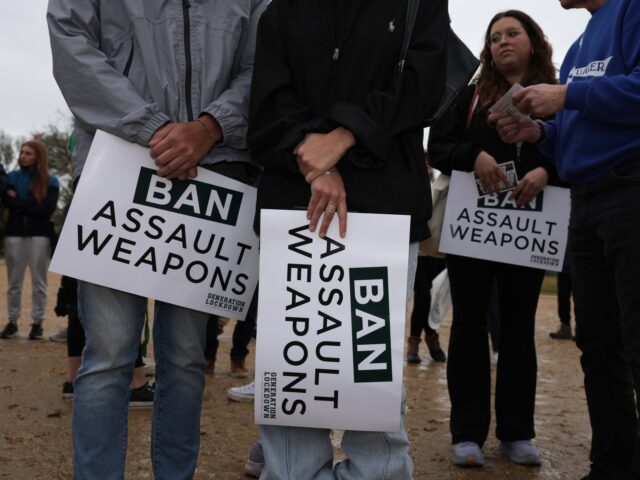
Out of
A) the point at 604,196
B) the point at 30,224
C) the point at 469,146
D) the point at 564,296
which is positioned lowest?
the point at 604,196

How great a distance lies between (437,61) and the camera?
253 cm

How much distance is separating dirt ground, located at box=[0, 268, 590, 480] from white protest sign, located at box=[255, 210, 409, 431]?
1.44 meters

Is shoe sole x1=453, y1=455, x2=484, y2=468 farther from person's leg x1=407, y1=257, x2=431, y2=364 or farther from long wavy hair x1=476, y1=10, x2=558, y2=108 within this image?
person's leg x1=407, y1=257, x2=431, y2=364

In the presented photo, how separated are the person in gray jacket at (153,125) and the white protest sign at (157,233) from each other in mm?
66

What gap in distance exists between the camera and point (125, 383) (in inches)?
111

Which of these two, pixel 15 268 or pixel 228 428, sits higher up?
pixel 15 268

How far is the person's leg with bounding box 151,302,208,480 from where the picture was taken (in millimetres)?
2906

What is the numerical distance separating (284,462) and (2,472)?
72.6 inches

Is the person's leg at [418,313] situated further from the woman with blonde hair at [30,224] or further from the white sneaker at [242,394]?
the woman with blonde hair at [30,224]

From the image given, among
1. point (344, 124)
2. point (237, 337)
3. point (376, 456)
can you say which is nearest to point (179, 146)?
point (344, 124)

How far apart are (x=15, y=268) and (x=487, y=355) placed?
7.01 metres

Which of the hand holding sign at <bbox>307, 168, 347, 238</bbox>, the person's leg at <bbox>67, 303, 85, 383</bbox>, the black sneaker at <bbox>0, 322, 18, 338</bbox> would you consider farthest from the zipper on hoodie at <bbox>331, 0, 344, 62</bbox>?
the black sneaker at <bbox>0, 322, 18, 338</bbox>

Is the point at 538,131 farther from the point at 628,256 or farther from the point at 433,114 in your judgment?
the point at 433,114

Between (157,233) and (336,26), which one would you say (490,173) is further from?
(157,233)
